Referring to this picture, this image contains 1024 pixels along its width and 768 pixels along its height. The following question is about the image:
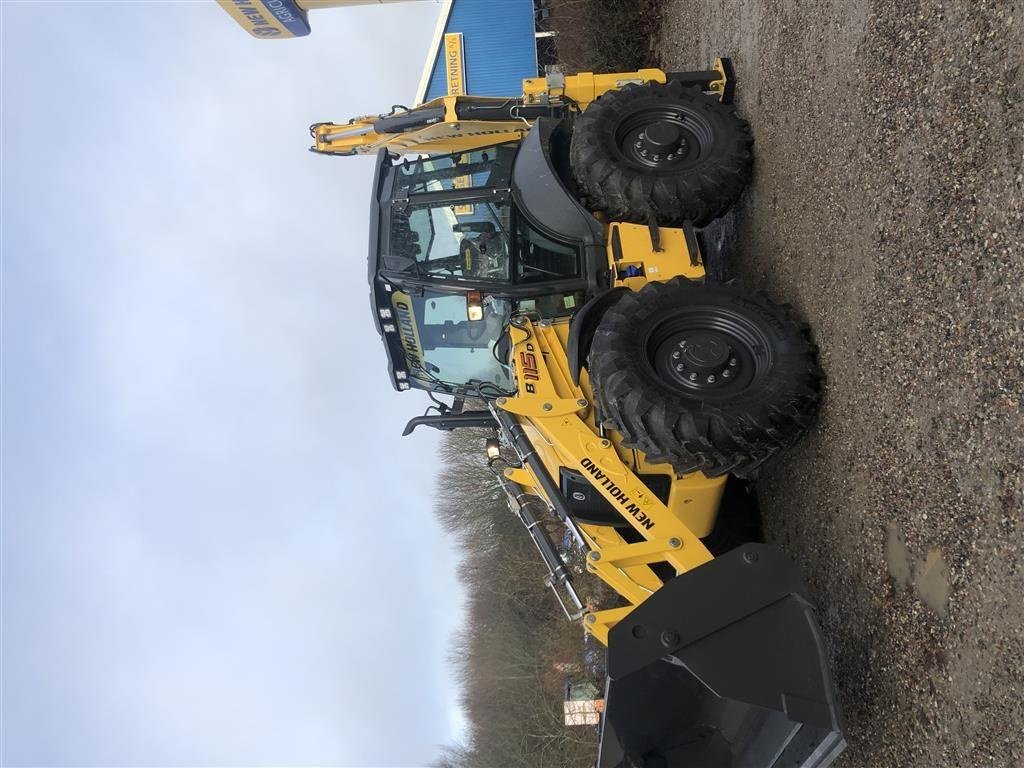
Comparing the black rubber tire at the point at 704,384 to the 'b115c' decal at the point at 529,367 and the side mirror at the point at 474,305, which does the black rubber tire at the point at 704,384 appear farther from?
the side mirror at the point at 474,305

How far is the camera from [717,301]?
3.95m

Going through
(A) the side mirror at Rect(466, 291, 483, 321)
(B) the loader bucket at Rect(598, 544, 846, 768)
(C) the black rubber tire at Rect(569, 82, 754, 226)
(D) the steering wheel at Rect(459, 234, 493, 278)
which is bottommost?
(B) the loader bucket at Rect(598, 544, 846, 768)

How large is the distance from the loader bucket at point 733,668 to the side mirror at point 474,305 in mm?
2120

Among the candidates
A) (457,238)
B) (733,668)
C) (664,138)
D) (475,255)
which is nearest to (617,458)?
(733,668)

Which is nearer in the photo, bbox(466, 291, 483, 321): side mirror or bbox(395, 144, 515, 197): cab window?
bbox(466, 291, 483, 321): side mirror

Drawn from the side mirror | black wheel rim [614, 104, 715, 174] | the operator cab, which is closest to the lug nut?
the operator cab

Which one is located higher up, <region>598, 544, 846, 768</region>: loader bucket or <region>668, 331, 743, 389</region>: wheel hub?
<region>668, 331, 743, 389</region>: wheel hub

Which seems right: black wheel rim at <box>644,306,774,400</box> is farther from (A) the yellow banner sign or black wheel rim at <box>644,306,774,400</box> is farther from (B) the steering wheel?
(A) the yellow banner sign

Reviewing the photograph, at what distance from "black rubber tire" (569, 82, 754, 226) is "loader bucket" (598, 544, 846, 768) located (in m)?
2.38

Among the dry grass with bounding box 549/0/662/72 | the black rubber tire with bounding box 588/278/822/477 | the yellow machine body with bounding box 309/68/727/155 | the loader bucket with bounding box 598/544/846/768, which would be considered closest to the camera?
the loader bucket with bounding box 598/544/846/768

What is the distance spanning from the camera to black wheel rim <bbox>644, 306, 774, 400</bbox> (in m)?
3.72

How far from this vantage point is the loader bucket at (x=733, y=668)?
2936 millimetres

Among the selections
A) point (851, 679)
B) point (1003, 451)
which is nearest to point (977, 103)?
point (1003, 451)

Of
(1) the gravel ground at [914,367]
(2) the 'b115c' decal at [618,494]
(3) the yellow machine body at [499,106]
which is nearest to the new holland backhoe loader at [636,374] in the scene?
(2) the 'b115c' decal at [618,494]
